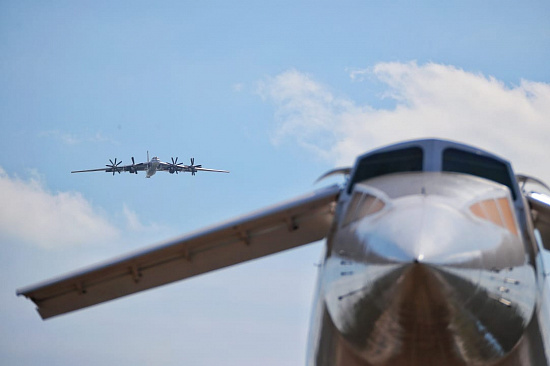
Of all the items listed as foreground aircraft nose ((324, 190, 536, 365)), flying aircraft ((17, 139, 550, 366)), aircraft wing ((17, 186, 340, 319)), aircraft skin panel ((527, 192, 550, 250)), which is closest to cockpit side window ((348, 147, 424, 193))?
flying aircraft ((17, 139, 550, 366))

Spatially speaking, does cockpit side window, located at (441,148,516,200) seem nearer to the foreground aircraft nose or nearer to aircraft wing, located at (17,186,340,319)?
the foreground aircraft nose

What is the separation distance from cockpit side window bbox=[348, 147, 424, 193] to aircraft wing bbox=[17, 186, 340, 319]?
690 mm

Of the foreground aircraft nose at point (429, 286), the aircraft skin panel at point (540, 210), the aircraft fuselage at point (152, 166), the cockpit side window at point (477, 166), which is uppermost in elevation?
the aircraft fuselage at point (152, 166)

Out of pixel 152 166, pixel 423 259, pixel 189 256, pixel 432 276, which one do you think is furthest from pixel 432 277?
pixel 152 166

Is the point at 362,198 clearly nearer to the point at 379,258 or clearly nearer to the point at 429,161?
the point at 429,161

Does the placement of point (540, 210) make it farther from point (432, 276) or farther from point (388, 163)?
point (432, 276)

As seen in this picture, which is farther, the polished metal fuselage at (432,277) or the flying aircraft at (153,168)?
the flying aircraft at (153,168)

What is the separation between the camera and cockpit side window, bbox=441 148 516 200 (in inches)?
286

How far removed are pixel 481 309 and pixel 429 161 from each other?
67.9 inches

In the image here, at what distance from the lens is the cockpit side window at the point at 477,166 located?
7.26 m

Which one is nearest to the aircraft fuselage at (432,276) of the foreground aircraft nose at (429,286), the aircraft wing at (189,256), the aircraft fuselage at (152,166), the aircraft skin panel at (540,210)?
the foreground aircraft nose at (429,286)

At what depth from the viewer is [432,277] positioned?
5.55 meters

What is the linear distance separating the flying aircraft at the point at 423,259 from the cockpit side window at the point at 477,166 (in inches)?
0.5

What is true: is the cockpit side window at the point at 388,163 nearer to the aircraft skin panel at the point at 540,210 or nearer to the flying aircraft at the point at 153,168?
the aircraft skin panel at the point at 540,210
